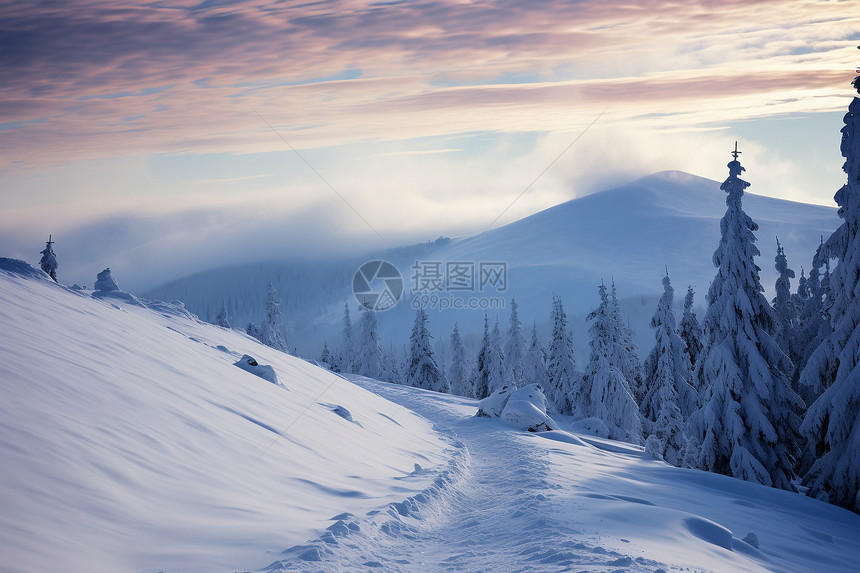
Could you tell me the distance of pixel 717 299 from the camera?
21.9 metres

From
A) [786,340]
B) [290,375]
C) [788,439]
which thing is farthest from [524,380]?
[290,375]

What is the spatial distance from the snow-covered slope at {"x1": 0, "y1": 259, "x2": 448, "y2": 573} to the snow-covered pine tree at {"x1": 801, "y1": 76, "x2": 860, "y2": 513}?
12.7 metres

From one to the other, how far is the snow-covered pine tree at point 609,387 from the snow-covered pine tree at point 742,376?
15769mm

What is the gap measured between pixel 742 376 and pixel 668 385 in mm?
11698

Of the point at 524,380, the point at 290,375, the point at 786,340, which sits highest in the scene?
the point at 786,340

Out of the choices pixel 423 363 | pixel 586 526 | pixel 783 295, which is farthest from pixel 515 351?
pixel 586 526

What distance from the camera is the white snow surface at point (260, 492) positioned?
579 centimetres

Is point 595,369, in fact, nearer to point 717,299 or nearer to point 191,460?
point 717,299

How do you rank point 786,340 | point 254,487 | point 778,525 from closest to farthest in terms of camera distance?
point 254,487 < point 778,525 < point 786,340

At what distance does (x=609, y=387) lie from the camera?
3944 centimetres

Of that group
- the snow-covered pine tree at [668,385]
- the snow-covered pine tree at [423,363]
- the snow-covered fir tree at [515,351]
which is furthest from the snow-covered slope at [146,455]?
the snow-covered fir tree at [515,351]

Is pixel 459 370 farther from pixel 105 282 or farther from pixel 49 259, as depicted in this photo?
pixel 105 282

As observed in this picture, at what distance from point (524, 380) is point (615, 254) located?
14343 centimetres

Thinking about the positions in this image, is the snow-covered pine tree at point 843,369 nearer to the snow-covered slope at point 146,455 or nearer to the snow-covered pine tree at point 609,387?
the snow-covered slope at point 146,455
